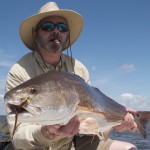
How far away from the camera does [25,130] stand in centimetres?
380

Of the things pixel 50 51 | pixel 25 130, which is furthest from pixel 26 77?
pixel 25 130

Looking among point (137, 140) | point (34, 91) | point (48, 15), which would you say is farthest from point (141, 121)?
point (137, 140)

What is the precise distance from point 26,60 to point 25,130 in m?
1.62

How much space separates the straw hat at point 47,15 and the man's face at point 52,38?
0.12m

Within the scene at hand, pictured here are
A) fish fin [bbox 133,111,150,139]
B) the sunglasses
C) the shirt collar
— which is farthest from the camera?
the sunglasses

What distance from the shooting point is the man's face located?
5.20 metres

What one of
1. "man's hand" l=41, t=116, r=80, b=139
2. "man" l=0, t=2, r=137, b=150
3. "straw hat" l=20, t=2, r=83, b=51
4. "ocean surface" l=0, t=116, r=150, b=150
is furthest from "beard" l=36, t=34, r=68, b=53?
"ocean surface" l=0, t=116, r=150, b=150

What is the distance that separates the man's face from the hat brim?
118 mm

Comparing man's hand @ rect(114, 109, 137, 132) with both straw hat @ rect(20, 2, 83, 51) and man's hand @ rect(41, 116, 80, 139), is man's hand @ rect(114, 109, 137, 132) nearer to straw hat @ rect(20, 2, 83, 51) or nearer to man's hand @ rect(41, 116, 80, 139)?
man's hand @ rect(41, 116, 80, 139)

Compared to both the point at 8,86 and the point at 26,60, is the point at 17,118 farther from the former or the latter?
the point at 26,60

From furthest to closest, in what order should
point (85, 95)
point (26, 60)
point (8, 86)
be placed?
1. point (26, 60)
2. point (8, 86)
3. point (85, 95)

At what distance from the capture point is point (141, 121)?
16.4ft

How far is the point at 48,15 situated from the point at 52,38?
480 millimetres

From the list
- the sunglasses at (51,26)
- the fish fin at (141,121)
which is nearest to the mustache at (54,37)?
the sunglasses at (51,26)
